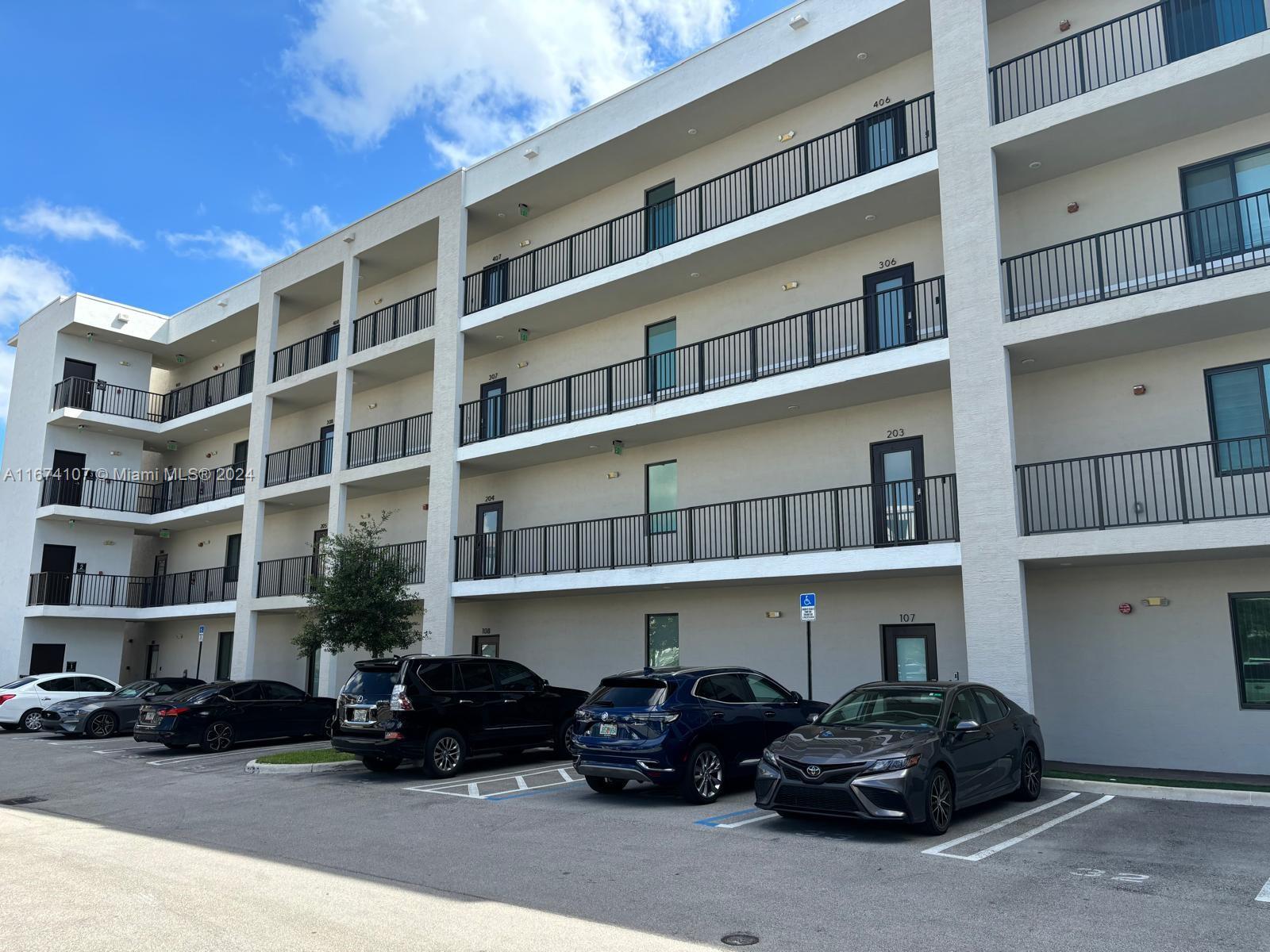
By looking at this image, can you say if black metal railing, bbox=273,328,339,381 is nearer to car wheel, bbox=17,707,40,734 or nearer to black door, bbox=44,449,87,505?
black door, bbox=44,449,87,505

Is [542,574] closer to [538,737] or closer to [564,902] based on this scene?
[538,737]

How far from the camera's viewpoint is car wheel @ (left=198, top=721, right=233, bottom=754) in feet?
61.0

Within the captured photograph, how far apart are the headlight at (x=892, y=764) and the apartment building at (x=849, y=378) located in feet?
17.2

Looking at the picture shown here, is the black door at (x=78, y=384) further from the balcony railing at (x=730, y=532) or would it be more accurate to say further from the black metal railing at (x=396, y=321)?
the balcony railing at (x=730, y=532)

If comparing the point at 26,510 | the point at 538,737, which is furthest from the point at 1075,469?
the point at 26,510

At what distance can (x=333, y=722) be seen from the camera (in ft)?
48.0

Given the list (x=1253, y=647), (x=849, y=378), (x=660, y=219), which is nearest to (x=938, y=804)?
(x=1253, y=647)

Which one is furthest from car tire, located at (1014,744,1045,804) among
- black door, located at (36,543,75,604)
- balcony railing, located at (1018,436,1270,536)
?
black door, located at (36,543,75,604)

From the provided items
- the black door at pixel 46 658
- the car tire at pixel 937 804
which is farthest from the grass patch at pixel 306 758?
the black door at pixel 46 658

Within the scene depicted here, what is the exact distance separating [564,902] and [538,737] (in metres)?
8.63

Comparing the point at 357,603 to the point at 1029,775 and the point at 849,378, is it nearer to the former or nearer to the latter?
the point at 849,378

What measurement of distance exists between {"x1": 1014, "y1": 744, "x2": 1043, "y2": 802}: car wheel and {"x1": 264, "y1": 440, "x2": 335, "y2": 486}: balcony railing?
20687 mm

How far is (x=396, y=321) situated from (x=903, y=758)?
1954 centimetres

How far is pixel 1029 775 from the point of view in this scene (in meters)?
11.3
